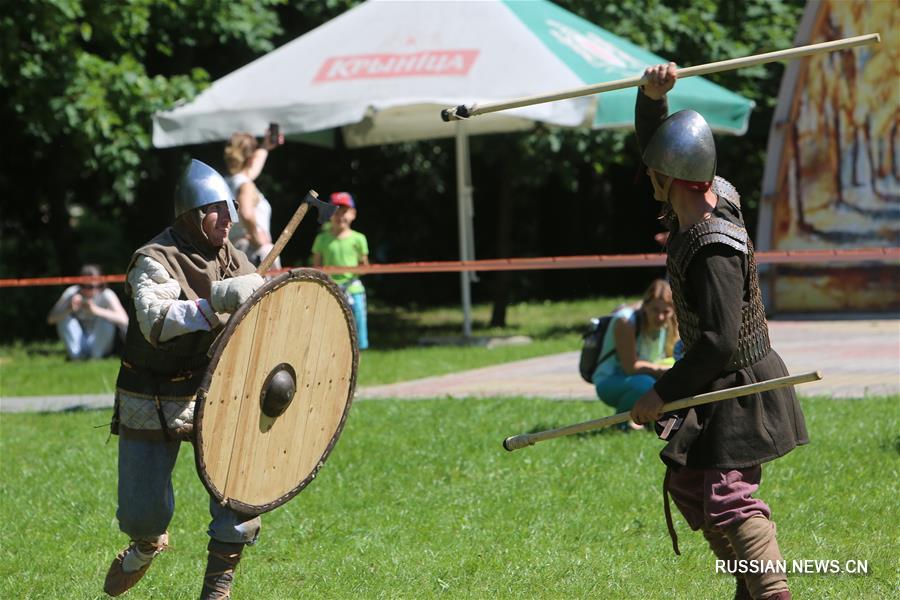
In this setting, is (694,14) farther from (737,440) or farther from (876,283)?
(737,440)

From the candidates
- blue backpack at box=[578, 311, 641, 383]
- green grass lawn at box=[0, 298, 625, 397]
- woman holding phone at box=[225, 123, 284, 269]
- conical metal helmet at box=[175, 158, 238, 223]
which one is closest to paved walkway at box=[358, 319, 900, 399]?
green grass lawn at box=[0, 298, 625, 397]

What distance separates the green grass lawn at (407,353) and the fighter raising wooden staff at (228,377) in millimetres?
5968

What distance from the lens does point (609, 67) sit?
39.8ft

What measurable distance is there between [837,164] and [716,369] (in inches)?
441

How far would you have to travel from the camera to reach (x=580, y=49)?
12.4 meters

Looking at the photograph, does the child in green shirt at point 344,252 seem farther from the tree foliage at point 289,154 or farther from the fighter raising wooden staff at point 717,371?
the fighter raising wooden staff at point 717,371

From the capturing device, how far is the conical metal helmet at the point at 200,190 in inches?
169

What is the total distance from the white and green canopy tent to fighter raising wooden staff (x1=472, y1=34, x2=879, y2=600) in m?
7.63

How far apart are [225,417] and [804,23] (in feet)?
37.8

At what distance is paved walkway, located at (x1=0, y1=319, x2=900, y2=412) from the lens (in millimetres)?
9031

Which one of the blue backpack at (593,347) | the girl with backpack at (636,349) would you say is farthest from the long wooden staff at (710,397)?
the blue backpack at (593,347)

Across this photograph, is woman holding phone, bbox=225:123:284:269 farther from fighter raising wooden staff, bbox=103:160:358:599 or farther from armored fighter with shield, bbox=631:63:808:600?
armored fighter with shield, bbox=631:63:808:600

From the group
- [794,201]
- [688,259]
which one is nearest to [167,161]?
[794,201]

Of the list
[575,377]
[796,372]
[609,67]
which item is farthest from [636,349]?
[609,67]
